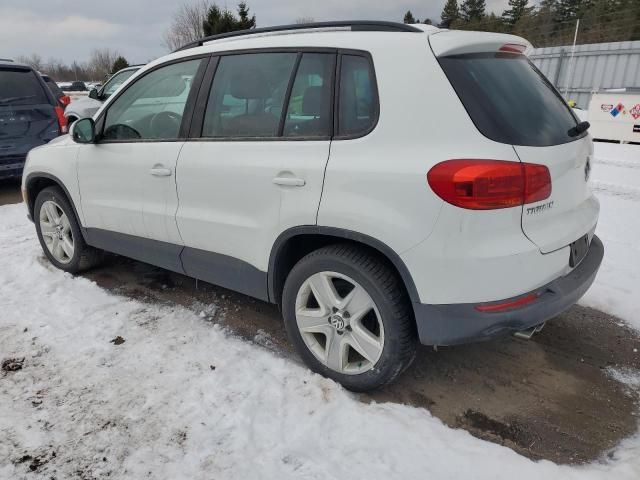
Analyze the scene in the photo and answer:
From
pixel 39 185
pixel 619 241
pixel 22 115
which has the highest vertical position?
pixel 22 115

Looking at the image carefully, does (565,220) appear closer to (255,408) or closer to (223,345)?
(255,408)

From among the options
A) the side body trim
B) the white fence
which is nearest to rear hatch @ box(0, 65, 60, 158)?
the side body trim

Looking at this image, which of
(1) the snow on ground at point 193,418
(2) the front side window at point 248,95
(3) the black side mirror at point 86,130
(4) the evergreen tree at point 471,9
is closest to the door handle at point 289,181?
(2) the front side window at point 248,95

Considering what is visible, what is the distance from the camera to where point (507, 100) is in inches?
91.7

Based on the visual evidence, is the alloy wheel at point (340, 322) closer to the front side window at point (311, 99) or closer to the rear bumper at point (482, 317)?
the rear bumper at point (482, 317)

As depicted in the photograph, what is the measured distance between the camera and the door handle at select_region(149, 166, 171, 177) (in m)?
3.17

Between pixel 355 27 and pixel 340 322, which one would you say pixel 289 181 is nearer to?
pixel 340 322

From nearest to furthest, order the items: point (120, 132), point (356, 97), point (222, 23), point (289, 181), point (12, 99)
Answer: point (356, 97), point (289, 181), point (120, 132), point (12, 99), point (222, 23)

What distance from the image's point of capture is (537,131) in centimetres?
233

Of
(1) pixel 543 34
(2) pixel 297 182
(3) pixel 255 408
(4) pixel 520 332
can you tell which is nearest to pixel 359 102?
(2) pixel 297 182

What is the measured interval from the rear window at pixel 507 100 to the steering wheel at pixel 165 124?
180 cm

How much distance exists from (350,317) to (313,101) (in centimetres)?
116

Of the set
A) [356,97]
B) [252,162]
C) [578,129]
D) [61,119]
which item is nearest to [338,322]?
[252,162]

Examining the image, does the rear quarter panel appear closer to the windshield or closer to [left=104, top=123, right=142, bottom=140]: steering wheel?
[left=104, top=123, right=142, bottom=140]: steering wheel
